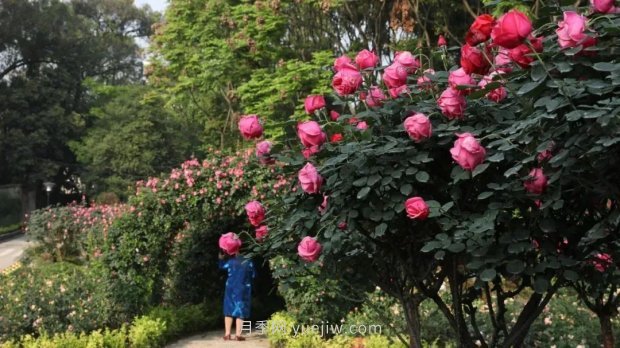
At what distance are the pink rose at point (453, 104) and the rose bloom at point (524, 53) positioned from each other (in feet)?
0.78

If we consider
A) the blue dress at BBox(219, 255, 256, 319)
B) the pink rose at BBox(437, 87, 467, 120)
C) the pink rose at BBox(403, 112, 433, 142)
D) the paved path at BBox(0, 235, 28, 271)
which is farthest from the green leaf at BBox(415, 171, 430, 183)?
the paved path at BBox(0, 235, 28, 271)

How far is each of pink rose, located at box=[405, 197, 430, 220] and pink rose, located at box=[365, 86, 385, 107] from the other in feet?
1.83

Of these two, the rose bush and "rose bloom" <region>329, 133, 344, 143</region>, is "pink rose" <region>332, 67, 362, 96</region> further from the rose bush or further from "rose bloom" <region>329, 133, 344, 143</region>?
"rose bloom" <region>329, 133, 344, 143</region>

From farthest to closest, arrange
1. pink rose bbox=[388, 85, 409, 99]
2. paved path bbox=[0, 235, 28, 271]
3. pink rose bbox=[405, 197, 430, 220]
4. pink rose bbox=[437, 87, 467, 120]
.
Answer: paved path bbox=[0, 235, 28, 271] → pink rose bbox=[388, 85, 409, 99] → pink rose bbox=[437, 87, 467, 120] → pink rose bbox=[405, 197, 430, 220]

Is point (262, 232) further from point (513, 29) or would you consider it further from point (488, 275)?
point (513, 29)

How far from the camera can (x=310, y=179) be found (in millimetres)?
2443

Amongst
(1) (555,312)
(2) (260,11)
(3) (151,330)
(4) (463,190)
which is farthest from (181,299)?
(4) (463,190)

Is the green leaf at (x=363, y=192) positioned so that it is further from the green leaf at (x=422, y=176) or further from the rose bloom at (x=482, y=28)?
the rose bloom at (x=482, y=28)

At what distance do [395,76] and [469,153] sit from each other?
516mm

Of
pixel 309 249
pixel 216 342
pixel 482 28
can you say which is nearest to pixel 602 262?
pixel 482 28

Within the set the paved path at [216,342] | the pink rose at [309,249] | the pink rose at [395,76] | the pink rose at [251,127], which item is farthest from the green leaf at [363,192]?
the paved path at [216,342]

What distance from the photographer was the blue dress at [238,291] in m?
9.54

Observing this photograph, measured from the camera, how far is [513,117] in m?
2.28

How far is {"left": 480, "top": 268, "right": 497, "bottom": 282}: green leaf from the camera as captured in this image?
2.07m
